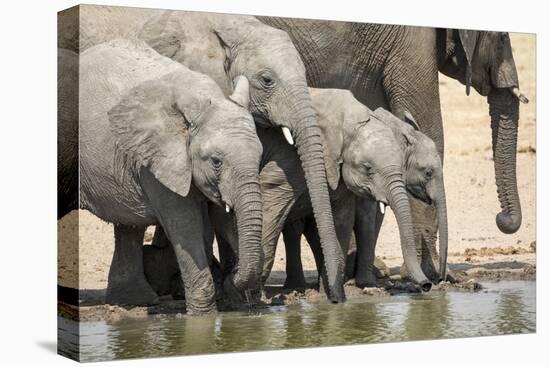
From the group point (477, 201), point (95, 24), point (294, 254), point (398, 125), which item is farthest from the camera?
point (477, 201)

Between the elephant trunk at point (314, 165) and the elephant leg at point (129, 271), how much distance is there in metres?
1.28

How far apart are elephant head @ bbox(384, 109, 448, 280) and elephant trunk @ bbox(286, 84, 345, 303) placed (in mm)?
942

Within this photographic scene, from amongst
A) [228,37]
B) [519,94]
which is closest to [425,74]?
[519,94]

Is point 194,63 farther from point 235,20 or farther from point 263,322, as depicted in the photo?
point 263,322

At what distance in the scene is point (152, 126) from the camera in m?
10.2

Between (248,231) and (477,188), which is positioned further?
(477,188)

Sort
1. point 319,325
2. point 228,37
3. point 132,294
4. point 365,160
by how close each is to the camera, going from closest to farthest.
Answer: point 132,294 → point 319,325 → point 228,37 → point 365,160

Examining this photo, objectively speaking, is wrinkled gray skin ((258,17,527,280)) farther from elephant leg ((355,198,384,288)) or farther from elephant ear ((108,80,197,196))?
elephant ear ((108,80,197,196))

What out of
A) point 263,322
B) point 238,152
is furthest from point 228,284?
point 238,152

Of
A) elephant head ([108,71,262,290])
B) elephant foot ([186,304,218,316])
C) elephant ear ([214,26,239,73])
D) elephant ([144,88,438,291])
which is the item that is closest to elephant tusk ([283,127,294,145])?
elephant ([144,88,438,291])

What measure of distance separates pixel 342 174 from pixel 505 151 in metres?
1.99

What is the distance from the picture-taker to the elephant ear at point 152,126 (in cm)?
1019

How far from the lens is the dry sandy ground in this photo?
12023 millimetres

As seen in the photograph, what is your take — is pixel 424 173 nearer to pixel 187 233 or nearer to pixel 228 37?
pixel 228 37
